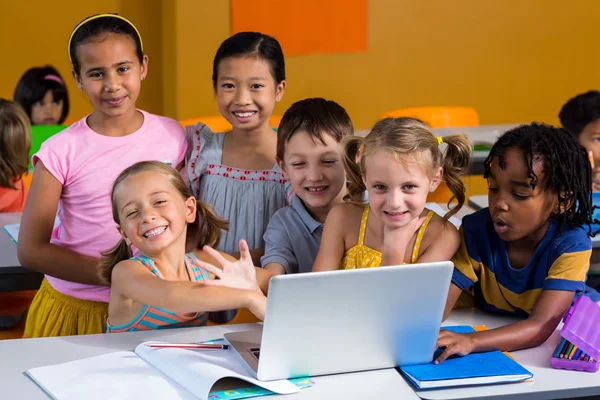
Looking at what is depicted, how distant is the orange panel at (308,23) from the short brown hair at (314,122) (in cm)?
297

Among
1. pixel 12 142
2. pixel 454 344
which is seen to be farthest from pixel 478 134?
pixel 454 344

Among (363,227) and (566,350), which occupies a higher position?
(363,227)

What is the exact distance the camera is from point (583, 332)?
1700 millimetres

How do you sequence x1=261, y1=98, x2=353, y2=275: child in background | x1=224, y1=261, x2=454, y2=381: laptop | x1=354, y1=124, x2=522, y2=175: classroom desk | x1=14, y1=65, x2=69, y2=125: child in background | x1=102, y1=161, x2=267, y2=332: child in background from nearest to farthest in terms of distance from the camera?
x1=224, y1=261, x2=454, y2=381: laptop
x1=102, y1=161, x2=267, y2=332: child in background
x1=261, y1=98, x2=353, y2=275: child in background
x1=354, y1=124, x2=522, y2=175: classroom desk
x1=14, y1=65, x2=69, y2=125: child in background

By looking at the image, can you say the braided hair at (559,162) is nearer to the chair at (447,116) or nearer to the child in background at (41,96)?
the chair at (447,116)

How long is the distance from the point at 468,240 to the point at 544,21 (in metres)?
4.10

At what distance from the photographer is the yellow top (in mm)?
1936

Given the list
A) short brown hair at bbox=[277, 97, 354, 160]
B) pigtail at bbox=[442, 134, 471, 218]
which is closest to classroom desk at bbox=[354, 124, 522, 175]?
short brown hair at bbox=[277, 97, 354, 160]

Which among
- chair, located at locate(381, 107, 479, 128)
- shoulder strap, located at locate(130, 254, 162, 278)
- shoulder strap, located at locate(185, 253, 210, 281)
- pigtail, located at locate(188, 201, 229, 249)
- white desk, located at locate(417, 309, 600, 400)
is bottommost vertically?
white desk, located at locate(417, 309, 600, 400)

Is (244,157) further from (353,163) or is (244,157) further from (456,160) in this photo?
(456,160)

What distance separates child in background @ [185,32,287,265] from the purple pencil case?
82cm

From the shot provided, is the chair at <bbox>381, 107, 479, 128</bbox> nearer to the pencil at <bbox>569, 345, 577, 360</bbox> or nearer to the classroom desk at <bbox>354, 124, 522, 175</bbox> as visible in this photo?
the classroom desk at <bbox>354, 124, 522, 175</bbox>

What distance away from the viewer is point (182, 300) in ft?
5.76

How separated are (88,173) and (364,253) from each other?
2.47ft
